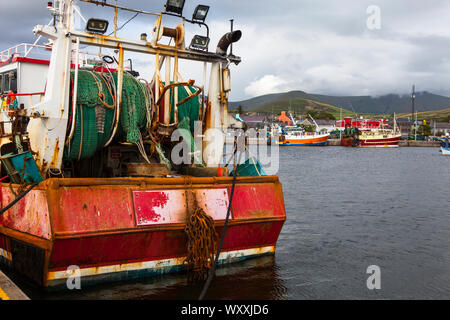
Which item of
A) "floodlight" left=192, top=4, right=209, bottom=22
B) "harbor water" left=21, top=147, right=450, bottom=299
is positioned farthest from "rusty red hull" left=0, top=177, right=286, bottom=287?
"floodlight" left=192, top=4, right=209, bottom=22

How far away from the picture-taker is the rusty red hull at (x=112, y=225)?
582 centimetres

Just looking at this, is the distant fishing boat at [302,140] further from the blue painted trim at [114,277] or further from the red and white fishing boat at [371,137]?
the blue painted trim at [114,277]

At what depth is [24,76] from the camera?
32.7ft

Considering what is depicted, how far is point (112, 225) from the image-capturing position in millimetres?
6098

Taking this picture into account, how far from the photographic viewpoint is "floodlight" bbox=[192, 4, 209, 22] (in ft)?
27.1

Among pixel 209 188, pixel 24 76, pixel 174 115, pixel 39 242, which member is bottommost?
pixel 39 242

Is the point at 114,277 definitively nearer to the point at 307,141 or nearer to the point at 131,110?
the point at 131,110

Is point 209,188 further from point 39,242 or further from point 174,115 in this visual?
point 39,242

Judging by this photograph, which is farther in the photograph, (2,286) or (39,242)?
(39,242)

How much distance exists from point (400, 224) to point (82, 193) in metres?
10.9

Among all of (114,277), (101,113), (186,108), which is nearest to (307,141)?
(186,108)

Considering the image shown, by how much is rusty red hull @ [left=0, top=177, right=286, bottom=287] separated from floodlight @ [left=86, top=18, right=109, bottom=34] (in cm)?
Answer: 279

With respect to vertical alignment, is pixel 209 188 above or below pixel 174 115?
below
